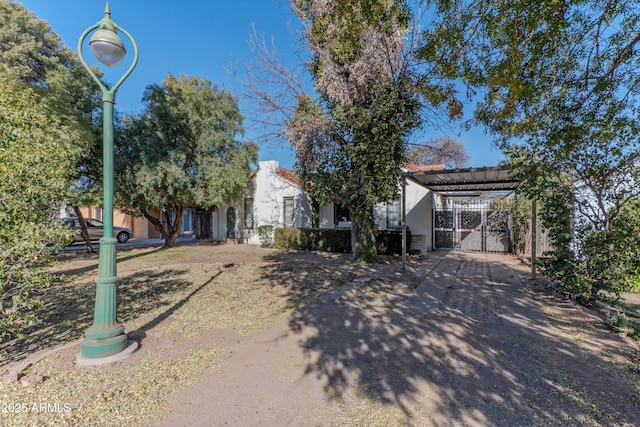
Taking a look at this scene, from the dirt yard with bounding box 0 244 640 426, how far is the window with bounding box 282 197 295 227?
9886mm

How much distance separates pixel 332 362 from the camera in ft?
11.5

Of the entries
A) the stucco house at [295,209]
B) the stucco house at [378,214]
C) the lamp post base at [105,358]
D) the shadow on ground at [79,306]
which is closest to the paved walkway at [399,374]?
the lamp post base at [105,358]

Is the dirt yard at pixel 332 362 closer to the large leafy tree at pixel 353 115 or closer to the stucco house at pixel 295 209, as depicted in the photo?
the large leafy tree at pixel 353 115

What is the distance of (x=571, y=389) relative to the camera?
292 cm

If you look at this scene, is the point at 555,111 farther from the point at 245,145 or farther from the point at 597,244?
the point at 245,145

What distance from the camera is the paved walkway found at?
254 centimetres

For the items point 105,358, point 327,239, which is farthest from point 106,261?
point 327,239

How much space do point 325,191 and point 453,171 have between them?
4052 millimetres

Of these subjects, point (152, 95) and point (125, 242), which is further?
point (125, 242)

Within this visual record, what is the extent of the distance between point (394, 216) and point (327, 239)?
11.4 ft

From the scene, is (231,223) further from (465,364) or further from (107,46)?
(465,364)

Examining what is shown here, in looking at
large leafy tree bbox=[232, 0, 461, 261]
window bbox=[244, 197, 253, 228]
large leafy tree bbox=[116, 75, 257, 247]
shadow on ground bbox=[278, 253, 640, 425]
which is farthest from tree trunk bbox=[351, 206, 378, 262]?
window bbox=[244, 197, 253, 228]

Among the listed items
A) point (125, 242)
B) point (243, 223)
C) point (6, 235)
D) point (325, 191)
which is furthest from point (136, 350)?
point (125, 242)

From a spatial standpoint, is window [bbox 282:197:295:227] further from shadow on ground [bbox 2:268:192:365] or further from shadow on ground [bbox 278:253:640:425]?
shadow on ground [bbox 278:253:640:425]
